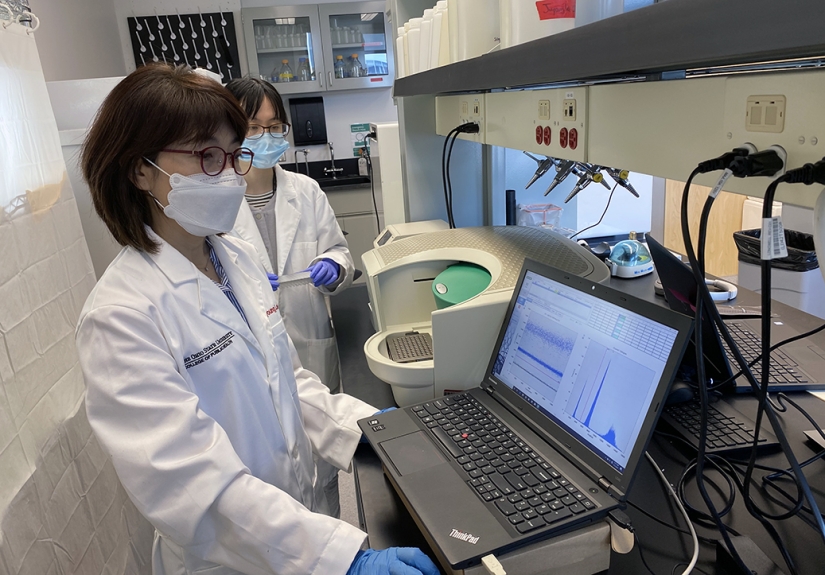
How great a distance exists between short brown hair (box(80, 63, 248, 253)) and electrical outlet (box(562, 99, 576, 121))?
1.94ft

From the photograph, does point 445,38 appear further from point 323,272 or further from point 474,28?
point 323,272

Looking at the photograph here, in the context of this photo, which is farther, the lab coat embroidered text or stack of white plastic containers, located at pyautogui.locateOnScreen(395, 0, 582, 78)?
the lab coat embroidered text

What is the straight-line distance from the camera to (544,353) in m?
0.91

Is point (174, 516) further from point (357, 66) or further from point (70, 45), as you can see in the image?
point (357, 66)

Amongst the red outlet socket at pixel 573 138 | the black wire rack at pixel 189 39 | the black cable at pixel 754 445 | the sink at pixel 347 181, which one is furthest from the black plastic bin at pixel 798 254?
the black wire rack at pixel 189 39

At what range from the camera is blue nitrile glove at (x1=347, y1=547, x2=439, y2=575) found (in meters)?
0.73

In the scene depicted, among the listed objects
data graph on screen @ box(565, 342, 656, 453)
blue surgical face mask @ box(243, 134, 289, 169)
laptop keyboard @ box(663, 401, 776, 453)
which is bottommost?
laptop keyboard @ box(663, 401, 776, 453)

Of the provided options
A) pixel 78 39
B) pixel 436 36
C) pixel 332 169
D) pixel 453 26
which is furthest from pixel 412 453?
pixel 332 169

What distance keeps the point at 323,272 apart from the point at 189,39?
11.2ft

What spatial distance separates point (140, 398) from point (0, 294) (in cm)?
77

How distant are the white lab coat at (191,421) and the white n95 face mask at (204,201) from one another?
0.21 ft

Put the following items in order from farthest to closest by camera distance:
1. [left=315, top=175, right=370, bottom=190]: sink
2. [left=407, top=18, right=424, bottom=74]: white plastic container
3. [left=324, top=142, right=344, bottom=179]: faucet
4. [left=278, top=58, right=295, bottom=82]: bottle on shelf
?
[left=324, top=142, right=344, bottom=179]: faucet < [left=278, top=58, right=295, bottom=82]: bottle on shelf < [left=315, top=175, right=370, bottom=190]: sink < [left=407, top=18, right=424, bottom=74]: white plastic container

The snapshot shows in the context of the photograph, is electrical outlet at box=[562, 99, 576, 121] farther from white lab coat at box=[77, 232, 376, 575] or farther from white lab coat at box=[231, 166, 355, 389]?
white lab coat at box=[231, 166, 355, 389]

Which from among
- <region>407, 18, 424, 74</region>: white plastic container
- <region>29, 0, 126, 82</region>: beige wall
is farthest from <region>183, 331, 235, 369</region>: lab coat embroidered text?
<region>29, 0, 126, 82</region>: beige wall
